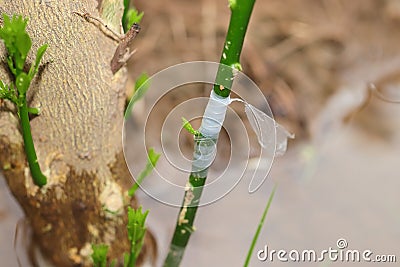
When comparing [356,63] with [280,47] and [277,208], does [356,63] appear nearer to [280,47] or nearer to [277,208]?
[280,47]

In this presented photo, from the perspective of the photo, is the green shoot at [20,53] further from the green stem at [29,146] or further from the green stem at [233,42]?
the green stem at [233,42]

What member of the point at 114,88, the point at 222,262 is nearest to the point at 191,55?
the point at 222,262

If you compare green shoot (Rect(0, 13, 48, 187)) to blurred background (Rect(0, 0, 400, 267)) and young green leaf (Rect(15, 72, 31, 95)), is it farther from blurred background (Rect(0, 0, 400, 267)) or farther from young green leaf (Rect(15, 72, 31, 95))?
blurred background (Rect(0, 0, 400, 267))

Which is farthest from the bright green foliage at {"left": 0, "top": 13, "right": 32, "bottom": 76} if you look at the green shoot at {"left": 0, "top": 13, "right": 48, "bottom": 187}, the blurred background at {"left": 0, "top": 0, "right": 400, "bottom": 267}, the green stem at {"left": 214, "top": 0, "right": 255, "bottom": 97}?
the blurred background at {"left": 0, "top": 0, "right": 400, "bottom": 267}

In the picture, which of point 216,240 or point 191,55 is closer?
point 216,240

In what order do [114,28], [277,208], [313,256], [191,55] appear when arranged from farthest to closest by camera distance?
[191,55] → [277,208] → [313,256] → [114,28]
